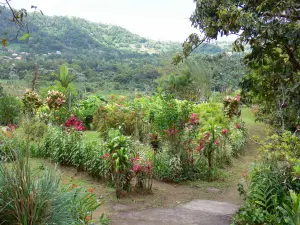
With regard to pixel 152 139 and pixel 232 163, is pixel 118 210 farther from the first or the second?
pixel 232 163

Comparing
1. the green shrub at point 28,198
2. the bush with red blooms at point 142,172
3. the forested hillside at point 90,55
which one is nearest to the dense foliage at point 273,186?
the bush with red blooms at point 142,172

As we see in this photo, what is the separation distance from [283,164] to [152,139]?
3.43 meters

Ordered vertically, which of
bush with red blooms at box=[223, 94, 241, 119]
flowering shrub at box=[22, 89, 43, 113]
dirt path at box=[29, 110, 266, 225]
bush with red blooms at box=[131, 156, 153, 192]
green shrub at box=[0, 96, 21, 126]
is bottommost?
dirt path at box=[29, 110, 266, 225]

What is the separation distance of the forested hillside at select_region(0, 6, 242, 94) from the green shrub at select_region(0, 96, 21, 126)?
13.8 m

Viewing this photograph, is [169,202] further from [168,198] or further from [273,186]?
[273,186]

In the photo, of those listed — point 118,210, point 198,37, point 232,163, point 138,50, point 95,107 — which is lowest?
point 118,210

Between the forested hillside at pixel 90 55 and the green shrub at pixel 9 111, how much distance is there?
45.3 feet

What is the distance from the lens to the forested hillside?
3662 centimetres

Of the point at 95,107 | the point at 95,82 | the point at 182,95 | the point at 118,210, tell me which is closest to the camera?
the point at 118,210

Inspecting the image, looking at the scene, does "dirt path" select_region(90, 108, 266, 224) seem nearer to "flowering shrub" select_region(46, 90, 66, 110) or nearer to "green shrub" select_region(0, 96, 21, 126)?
"flowering shrub" select_region(46, 90, 66, 110)

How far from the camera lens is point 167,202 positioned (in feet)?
21.0

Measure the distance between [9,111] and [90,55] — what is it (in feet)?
129

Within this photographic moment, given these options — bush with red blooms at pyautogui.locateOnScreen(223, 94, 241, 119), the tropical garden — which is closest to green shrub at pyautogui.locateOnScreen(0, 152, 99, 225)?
the tropical garden

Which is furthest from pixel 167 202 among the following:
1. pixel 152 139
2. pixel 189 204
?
pixel 152 139
